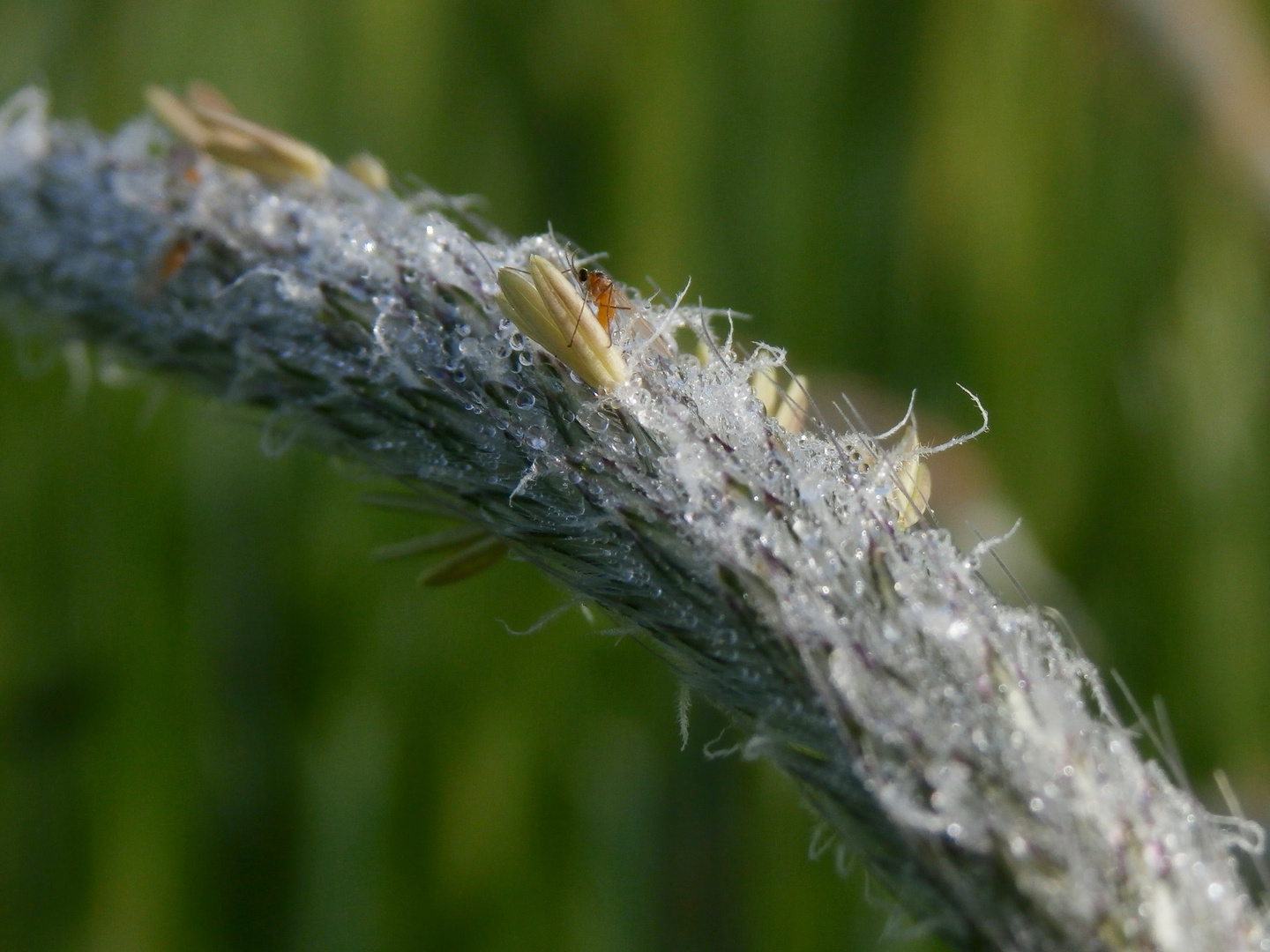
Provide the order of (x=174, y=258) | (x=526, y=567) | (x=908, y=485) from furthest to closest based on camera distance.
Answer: (x=526, y=567) → (x=174, y=258) → (x=908, y=485)

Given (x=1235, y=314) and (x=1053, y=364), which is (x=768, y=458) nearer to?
(x=1053, y=364)

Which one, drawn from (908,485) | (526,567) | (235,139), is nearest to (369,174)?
(235,139)

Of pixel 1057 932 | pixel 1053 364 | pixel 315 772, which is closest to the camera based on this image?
pixel 1057 932

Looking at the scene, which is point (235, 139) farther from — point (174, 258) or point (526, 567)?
point (526, 567)

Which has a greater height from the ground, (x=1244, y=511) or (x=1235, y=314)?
(x=1235, y=314)

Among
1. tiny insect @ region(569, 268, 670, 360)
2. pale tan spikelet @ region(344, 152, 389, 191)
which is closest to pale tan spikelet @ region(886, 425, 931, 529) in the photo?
tiny insect @ region(569, 268, 670, 360)

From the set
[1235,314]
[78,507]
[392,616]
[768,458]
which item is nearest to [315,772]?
[392,616]

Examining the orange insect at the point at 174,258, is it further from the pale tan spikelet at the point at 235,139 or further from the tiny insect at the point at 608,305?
the tiny insect at the point at 608,305

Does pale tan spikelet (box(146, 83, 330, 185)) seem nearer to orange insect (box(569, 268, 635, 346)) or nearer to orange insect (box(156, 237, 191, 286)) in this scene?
orange insect (box(156, 237, 191, 286))
